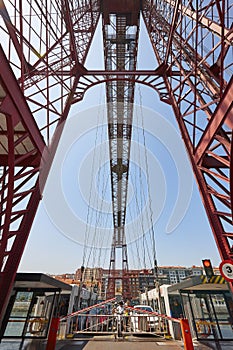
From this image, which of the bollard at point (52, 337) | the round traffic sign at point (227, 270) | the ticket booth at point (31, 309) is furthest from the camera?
the ticket booth at point (31, 309)

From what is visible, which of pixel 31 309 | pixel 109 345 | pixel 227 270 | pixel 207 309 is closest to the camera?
pixel 227 270

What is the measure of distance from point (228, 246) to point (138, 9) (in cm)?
1790

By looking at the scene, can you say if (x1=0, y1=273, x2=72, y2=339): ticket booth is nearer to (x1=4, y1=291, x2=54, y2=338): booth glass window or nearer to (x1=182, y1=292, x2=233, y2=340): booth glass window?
(x1=4, y1=291, x2=54, y2=338): booth glass window

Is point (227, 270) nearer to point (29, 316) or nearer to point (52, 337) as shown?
point (52, 337)

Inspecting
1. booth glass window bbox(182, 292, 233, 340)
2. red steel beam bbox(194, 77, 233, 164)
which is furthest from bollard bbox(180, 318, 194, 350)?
red steel beam bbox(194, 77, 233, 164)

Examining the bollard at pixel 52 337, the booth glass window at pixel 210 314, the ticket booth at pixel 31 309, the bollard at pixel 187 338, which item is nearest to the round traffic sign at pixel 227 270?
the bollard at pixel 187 338

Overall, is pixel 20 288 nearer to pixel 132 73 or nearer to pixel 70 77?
pixel 70 77

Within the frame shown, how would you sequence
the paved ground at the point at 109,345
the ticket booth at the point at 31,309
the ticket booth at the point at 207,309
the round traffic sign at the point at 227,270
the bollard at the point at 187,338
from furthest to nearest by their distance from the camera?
the ticket booth at the point at 207,309 < the ticket booth at the point at 31,309 < the paved ground at the point at 109,345 < the bollard at the point at 187,338 < the round traffic sign at the point at 227,270

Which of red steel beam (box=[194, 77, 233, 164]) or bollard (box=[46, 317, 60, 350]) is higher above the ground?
red steel beam (box=[194, 77, 233, 164])

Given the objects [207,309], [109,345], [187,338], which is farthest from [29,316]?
[207,309]

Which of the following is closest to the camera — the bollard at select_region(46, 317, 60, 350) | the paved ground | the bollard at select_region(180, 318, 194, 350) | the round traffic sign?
the round traffic sign

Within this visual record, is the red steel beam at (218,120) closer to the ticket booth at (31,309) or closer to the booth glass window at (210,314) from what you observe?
the booth glass window at (210,314)

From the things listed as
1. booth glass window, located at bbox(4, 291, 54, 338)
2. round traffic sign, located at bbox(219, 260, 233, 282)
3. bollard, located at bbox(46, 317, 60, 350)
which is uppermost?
round traffic sign, located at bbox(219, 260, 233, 282)

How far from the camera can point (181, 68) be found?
8266 mm
